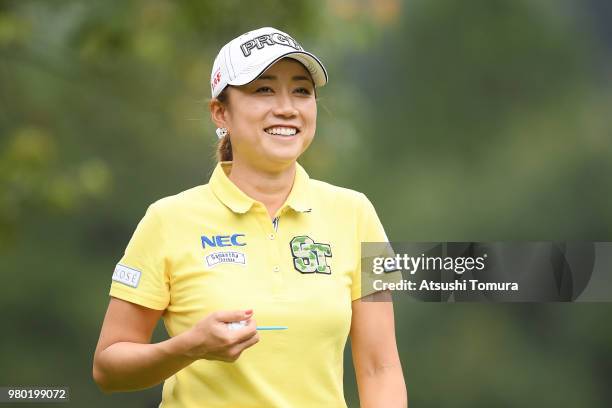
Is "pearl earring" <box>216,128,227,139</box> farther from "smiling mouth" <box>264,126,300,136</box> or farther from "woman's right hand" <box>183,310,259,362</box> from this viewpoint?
"woman's right hand" <box>183,310,259,362</box>

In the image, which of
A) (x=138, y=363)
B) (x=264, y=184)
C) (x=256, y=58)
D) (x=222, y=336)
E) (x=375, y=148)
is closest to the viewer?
(x=222, y=336)

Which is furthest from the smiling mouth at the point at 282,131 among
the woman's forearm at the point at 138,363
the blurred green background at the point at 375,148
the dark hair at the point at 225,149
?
the blurred green background at the point at 375,148

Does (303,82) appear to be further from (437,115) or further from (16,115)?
(437,115)

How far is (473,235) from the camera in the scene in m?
11.6

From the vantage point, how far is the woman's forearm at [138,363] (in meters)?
2.89

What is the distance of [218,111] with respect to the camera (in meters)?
3.26

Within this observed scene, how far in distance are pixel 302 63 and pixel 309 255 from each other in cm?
46

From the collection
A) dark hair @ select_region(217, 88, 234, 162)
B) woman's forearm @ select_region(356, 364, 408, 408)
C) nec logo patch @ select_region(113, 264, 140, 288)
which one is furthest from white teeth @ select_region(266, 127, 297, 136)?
woman's forearm @ select_region(356, 364, 408, 408)

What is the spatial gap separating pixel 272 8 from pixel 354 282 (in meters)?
4.26

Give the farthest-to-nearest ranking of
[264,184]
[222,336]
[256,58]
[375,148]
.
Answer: [375,148], [264,184], [256,58], [222,336]

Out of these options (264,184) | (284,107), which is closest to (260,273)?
(264,184)

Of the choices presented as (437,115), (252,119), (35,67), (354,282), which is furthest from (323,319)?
(437,115)

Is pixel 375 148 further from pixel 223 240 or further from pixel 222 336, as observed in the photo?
pixel 222 336

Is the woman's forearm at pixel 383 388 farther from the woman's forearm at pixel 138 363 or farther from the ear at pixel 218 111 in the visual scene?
the ear at pixel 218 111
